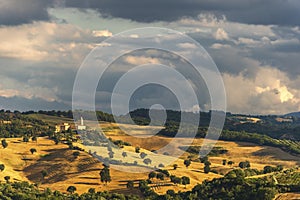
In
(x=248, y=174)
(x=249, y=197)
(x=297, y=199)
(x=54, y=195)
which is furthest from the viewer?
(x=248, y=174)

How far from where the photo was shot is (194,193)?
161m

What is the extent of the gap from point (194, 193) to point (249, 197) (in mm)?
27684

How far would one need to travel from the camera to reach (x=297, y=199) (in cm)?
12700

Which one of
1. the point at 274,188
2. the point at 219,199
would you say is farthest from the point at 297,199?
the point at 219,199

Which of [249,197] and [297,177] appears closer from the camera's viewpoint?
[249,197]

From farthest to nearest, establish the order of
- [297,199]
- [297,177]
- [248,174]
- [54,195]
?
[248,174], [54,195], [297,177], [297,199]

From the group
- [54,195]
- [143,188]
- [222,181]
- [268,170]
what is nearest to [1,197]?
[54,195]

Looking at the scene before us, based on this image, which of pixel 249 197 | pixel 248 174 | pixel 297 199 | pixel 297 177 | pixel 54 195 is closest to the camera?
pixel 297 199

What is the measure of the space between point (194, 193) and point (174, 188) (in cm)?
3683

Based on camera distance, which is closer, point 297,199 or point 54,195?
point 297,199

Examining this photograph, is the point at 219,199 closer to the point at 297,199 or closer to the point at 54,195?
the point at 297,199

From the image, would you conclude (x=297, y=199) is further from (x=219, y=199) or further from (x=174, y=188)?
(x=174, y=188)

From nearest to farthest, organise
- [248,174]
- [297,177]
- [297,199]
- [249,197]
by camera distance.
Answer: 1. [297,199]
2. [249,197]
3. [297,177]
4. [248,174]

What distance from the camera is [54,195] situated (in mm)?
173875
